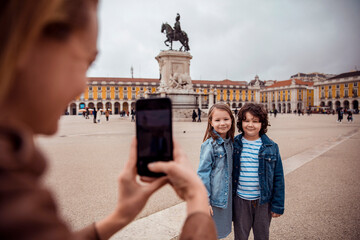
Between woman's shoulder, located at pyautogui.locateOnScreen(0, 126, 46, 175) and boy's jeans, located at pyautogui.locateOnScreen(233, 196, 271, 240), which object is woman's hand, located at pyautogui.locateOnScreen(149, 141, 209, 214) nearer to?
woman's shoulder, located at pyautogui.locateOnScreen(0, 126, 46, 175)

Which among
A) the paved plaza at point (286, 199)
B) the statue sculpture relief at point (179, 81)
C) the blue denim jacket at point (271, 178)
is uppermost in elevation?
the statue sculpture relief at point (179, 81)

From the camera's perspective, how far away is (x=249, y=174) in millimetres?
1862

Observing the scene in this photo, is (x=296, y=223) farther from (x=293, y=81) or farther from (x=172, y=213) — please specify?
(x=293, y=81)

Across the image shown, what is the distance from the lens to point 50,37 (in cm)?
38

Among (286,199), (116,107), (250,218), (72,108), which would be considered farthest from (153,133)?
(116,107)

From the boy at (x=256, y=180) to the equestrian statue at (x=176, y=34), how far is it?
21.4 meters

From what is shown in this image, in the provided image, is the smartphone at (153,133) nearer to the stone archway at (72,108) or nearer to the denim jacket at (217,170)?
the denim jacket at (217,170)

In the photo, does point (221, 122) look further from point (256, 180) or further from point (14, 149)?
point (14, 149)

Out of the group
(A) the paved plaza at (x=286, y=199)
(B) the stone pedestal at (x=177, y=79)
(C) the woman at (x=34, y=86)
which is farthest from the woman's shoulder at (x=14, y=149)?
(B) the stone pedestal at (x=177, y=79)

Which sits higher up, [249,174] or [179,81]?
[179,81]

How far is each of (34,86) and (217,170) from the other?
164cm

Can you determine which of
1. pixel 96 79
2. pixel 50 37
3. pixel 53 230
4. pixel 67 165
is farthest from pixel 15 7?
pixel 96 79

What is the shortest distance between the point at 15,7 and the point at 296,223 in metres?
2.62

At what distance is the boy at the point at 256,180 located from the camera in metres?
1.76
